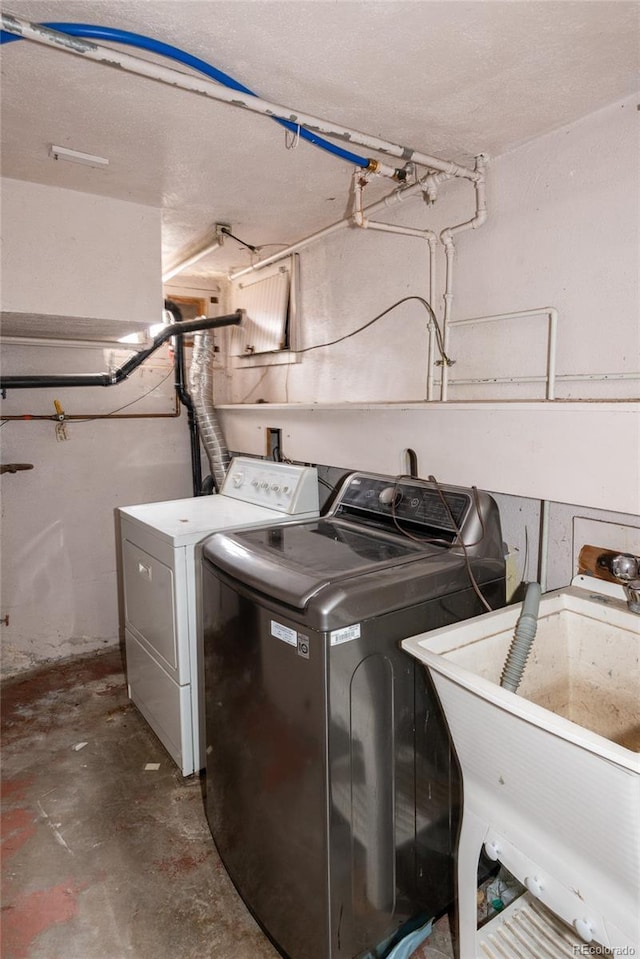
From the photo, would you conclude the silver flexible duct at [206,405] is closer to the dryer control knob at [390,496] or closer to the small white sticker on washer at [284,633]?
the dryer control knob at [390,496]

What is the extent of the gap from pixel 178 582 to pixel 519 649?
4.15 feet

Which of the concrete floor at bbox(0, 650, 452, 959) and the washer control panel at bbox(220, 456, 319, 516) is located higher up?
the washer control panel at bbox(220, 456, 319, 516)

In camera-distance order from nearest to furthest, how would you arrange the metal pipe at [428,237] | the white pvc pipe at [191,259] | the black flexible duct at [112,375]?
the metal pipe at [428,237] < the white pvc pipe at [191,259] < the black flexible duct at [112,375]

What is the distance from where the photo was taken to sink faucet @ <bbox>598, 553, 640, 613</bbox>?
135 cm

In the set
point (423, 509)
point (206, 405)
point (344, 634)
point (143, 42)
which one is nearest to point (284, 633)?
point (344, 634)

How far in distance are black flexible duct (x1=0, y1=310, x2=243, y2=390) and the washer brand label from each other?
2.29 meters

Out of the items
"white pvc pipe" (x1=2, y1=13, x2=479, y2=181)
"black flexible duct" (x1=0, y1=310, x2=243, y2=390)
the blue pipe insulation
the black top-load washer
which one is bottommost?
the black top-load washer

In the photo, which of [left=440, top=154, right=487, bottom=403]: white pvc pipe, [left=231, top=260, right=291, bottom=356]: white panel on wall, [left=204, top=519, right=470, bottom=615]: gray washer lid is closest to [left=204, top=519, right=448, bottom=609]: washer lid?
[left=204, top=519, right=470, bottom=615]: gray washer lid

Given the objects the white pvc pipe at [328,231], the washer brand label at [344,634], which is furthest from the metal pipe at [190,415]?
the washer brand label at [344,634]

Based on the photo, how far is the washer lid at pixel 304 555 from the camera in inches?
53.4

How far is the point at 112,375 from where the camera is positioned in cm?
308

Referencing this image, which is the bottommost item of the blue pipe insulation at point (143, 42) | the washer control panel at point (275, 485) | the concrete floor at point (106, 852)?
the concrete floor at point (106, 852)

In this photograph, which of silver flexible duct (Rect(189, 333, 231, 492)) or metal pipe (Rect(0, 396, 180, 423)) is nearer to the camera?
metal pipe (Rect(0, 396, 180, 423))

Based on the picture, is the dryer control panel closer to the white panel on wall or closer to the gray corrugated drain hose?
the gray corrugated drain hose
